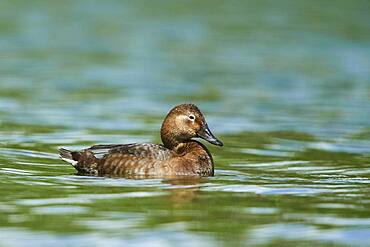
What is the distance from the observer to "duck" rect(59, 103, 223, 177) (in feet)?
45.6

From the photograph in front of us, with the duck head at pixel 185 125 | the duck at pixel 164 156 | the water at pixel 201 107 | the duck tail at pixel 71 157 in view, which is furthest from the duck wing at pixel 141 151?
the water at pixel 201 107

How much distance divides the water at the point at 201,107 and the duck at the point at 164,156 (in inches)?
10.8

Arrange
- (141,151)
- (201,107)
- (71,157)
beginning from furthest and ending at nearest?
(201,107), (71,157), (141,151)

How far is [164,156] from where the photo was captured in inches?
553

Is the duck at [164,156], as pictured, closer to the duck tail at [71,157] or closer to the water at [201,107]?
the duck tail at [71,157]

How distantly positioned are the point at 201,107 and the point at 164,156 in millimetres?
7599

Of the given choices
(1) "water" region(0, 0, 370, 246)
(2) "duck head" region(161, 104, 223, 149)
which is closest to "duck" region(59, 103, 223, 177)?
(2) "duck head" region(161, 104, 223, 149)

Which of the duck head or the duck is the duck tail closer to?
the duck

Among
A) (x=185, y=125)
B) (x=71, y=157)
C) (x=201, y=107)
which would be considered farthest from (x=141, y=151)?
(x=201, y=107)

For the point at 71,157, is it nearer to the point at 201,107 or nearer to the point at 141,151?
the point at 141,151

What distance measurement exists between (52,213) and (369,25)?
22780 mm

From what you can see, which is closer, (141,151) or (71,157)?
(141,151)

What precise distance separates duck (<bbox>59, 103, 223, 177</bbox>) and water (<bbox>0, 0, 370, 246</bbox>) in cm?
27

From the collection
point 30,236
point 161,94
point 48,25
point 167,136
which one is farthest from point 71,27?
point 30,236
